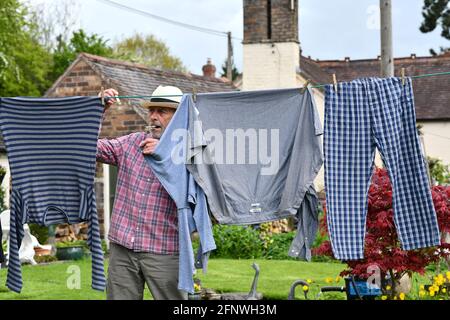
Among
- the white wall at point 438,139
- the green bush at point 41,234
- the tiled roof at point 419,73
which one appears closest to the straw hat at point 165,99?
the green bush at point 41,234

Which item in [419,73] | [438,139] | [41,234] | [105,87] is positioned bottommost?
[41,234]

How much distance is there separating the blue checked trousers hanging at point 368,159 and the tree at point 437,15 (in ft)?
135

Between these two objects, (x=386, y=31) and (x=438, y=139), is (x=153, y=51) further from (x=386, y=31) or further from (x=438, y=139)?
(x=386, y=31)

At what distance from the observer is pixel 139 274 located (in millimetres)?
7082

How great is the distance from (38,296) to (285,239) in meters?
6.71

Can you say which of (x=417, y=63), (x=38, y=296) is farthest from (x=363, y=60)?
(x=38, y=296)

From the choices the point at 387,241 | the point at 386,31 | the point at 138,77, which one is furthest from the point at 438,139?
the point at 387,241

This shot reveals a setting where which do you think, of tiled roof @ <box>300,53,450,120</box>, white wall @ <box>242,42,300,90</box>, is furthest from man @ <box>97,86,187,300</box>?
tiled roof @ <box>300,53,450,120</box>

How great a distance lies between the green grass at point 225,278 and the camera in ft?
38.9

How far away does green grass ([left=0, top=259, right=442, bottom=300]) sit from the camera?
11845 millimetres

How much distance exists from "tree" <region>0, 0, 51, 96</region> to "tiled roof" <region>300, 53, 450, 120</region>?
8.62 metres

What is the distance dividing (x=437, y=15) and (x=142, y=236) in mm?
42412

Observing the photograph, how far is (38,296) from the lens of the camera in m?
11.8

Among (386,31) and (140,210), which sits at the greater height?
(386,31)
